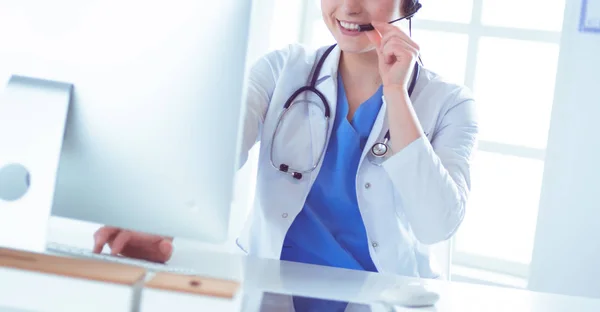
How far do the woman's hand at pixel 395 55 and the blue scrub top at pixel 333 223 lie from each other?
165 millimetres

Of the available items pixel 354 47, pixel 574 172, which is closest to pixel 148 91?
pixel 354 47

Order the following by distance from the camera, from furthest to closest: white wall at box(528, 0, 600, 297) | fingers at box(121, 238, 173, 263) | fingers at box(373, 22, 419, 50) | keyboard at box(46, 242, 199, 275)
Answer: white wall at box(528, 0, 600, 297), fingers at box(373, 22, 419, 50), fingers at box(121, 238, 173, 263), keyboard at box(46, 242, 199, 275)

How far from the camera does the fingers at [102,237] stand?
39.5 inches

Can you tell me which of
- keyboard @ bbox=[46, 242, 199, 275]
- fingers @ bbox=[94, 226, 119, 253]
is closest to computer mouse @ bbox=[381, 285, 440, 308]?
keyboard @ bbox=[46, 242, 199, 275]

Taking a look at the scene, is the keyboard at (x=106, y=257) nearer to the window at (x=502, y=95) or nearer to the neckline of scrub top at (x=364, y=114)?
the neckline of scrub top at (x=364, y=114)

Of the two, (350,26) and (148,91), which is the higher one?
(350,26)

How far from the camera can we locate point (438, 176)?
4.27 ft

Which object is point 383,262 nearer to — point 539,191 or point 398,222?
point 398,222

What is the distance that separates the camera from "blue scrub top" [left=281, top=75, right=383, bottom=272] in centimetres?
141

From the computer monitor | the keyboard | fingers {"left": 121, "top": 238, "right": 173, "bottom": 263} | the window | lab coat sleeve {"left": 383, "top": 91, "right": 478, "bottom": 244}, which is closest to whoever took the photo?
the computer monitor

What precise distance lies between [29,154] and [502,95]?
266 cm

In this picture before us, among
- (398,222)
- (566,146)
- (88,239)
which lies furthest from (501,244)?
(88,239)

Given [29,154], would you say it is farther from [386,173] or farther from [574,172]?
[574,172]

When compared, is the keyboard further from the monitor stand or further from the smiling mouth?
the smiling mouth
